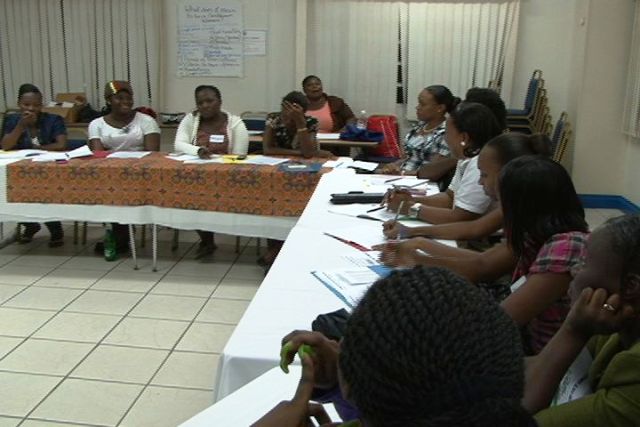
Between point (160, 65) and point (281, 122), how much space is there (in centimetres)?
289

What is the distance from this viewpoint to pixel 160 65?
23.1 ft

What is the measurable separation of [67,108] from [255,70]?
2029 millimetres

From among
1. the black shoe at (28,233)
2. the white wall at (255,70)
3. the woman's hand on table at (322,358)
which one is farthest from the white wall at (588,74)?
the woman's hand on table at (322,358)

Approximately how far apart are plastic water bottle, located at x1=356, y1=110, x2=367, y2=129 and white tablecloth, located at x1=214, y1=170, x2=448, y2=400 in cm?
315

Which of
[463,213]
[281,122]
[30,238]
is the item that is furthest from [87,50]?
[463,213]

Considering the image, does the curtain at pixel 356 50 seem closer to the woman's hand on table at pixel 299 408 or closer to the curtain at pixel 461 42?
the curtain at pixel 461 42

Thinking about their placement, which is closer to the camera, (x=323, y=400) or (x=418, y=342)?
(x=418, y=342)

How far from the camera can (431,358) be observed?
66cm

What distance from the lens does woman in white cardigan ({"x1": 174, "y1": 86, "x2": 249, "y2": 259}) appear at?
15.2 feet

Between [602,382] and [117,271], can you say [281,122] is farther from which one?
[602,382]

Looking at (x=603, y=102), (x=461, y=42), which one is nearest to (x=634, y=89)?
(x=603, y=102)

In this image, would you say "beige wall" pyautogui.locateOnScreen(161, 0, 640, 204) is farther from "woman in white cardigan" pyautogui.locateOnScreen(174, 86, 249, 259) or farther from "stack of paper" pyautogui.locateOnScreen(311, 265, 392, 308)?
"stack of paper" pyautogui.locateOnScreen(311, 265, 392, 308)

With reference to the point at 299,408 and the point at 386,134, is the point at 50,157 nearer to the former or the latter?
the point at 386,134

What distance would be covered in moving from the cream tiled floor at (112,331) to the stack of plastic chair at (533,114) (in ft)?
10.3
